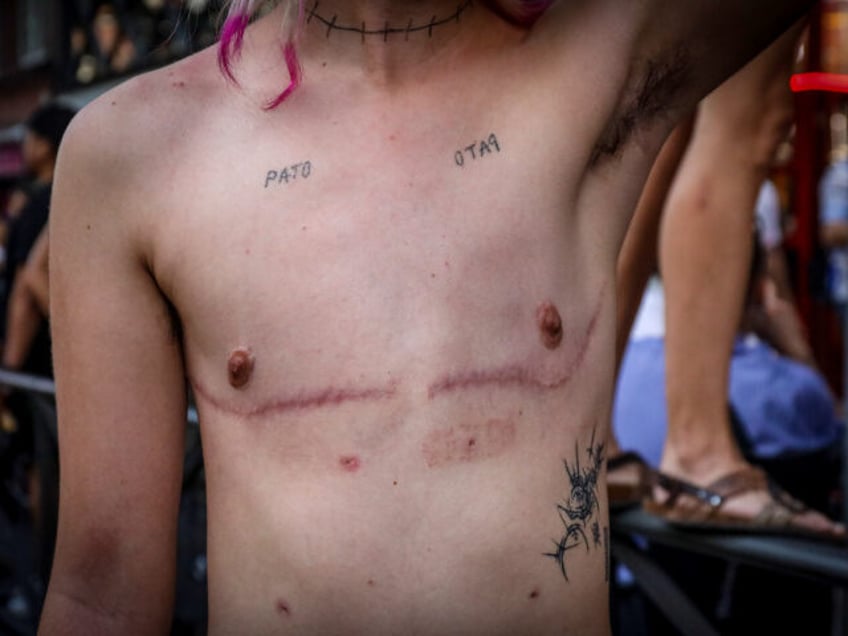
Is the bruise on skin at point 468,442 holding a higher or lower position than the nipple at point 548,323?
lower

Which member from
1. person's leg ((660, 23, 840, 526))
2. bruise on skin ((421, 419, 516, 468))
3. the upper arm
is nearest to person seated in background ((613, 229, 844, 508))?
A: person's leg ((660, 23, 840, 526))

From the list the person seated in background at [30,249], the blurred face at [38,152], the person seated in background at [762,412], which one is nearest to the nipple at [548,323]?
the person seated in background at [762,412]

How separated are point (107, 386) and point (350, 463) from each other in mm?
338

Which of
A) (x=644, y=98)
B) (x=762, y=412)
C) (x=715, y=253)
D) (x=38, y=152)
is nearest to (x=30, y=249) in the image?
(x=38, y=152)

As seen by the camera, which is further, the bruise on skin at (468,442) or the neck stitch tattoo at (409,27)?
the neck stitch tattoo at (409,27)

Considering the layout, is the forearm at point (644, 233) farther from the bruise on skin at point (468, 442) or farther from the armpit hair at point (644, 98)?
the bruise on skin at point (468, 442)

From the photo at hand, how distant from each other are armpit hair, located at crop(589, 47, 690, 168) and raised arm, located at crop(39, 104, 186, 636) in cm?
59

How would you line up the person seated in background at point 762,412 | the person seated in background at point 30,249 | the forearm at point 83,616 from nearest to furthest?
1. the forearm at point 83,616
2. the person seated in background at point 762,412
3. the person seated in background at point 30,249

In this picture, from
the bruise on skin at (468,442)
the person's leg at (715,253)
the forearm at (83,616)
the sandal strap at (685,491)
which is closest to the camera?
the bruise on skin at (468,442)

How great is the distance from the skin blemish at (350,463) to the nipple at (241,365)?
6.1 inches

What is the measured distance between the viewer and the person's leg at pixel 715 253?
7.95 ft

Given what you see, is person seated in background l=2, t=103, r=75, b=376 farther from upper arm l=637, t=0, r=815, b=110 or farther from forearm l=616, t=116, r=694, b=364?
upper arm l=637, t=0, r=815, b=110

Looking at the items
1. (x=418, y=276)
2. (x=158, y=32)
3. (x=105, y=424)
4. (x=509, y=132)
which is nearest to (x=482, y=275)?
(x=418, y=276)

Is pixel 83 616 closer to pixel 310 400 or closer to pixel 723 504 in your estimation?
pixel 310 400
